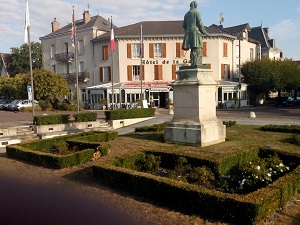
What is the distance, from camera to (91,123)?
69.3ft

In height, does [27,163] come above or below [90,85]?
below

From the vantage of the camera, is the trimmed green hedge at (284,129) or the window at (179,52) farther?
the window at (179,52)

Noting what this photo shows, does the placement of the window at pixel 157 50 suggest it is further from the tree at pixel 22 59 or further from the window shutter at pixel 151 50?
the tree at pixel 22 59

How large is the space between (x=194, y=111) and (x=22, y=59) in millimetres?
60244

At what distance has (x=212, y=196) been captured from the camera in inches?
237

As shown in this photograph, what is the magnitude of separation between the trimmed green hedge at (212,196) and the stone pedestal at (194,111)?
460cm

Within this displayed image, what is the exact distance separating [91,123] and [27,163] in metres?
9.89

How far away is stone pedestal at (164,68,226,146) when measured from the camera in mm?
11773

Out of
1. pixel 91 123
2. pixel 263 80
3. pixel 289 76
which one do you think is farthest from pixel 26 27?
pixel 289 76

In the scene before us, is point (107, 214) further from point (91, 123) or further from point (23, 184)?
point (91, 123)

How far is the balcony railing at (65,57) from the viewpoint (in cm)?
4575

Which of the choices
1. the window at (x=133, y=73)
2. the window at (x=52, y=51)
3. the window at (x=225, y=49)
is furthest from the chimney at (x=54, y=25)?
the window at (x=225, y=49)

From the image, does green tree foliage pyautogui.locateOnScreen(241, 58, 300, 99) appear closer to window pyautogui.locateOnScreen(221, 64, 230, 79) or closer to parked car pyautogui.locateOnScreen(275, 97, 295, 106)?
parked car pyautogui.locateOnScreen(275, 97, 295, 106)

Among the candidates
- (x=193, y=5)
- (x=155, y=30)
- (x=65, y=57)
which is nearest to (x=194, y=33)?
(x=193, y=5)
